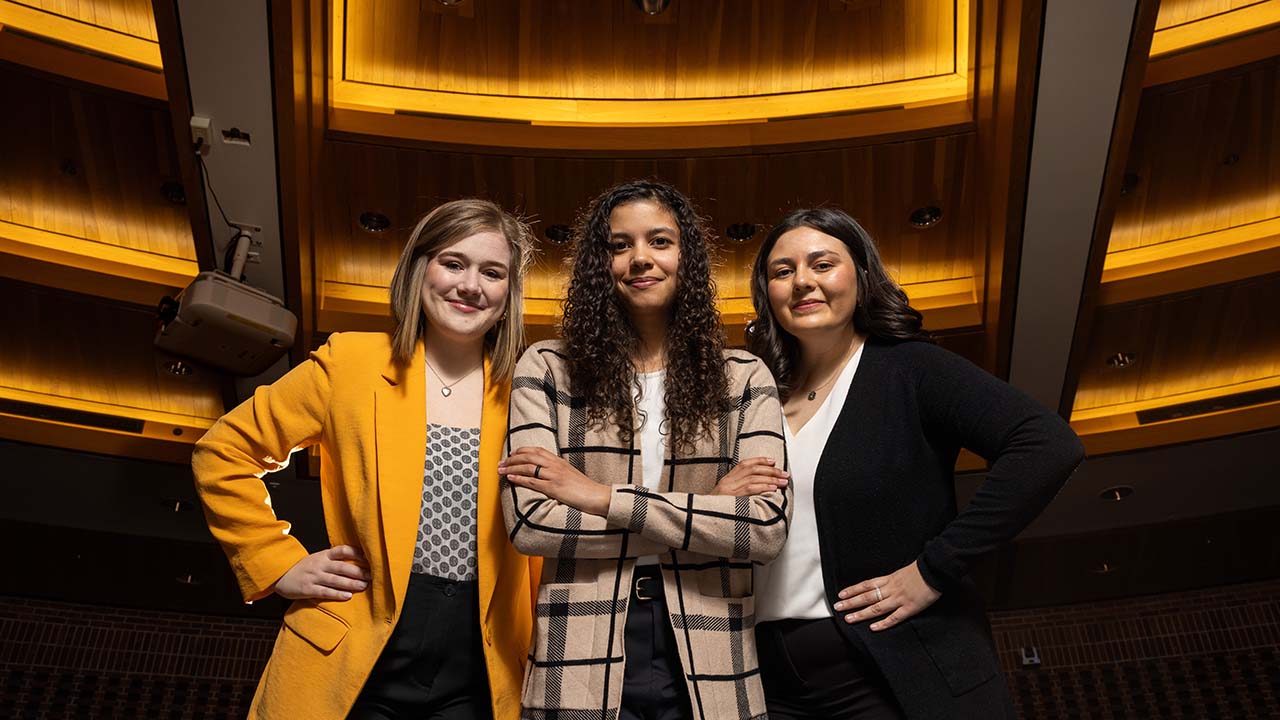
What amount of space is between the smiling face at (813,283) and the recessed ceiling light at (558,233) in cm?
351

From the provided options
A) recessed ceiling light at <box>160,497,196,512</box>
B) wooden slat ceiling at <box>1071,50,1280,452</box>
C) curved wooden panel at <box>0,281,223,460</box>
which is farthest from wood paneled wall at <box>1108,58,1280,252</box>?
recessed ceiling light at <box>160,497,196,512</box>

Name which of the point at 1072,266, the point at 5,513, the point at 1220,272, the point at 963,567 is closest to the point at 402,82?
the point at 1072,266

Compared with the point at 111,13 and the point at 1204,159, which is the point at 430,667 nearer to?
the point at 111,13

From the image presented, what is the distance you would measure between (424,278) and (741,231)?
3.82 m

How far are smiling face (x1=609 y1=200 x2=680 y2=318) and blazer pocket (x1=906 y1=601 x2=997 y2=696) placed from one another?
29.7 inches

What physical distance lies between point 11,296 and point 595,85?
3.66 meters

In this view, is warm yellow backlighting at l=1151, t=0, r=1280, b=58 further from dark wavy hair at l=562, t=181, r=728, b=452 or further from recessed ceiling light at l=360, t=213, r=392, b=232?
recessed ceiling light at l=360, t=213, r=392, b=232

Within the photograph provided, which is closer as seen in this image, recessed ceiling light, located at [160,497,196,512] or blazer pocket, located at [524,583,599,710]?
blazer pocket, located at [524,583,599,710]

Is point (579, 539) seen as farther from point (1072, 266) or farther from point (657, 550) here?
point (1072, 266)

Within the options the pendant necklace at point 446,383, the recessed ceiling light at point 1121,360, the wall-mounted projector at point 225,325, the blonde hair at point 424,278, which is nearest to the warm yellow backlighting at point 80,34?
the wall-mounted projector at point 225,325

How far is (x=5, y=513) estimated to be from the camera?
7238 millimetres

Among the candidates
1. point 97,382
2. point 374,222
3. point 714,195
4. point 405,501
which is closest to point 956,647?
point 405,501

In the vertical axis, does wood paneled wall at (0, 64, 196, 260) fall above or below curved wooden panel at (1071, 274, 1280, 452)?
above

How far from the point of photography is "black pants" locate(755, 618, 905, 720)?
5.52 ft
